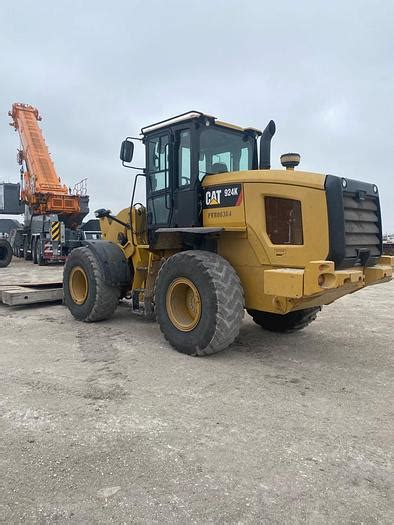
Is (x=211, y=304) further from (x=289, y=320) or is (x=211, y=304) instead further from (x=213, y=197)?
(x=289, y=320)

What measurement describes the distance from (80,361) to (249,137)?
3.94m

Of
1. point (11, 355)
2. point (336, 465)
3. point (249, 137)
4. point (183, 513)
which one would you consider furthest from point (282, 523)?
point (249, 137)

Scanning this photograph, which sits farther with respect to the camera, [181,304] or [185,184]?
[185,184]

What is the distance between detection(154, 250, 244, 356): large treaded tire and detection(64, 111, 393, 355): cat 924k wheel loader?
1 cm

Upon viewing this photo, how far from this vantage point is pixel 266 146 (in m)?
6.55

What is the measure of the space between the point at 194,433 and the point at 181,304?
255 cm

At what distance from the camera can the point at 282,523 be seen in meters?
2.31

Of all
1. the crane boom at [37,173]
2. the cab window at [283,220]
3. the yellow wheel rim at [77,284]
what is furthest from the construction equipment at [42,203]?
the cab window at [283,220]

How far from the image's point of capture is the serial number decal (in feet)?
17.7

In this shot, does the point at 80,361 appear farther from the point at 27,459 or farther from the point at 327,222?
the point at 327,222

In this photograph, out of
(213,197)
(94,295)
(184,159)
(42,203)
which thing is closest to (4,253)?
(42,203)

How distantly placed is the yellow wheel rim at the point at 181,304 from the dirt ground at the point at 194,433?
1.25ft

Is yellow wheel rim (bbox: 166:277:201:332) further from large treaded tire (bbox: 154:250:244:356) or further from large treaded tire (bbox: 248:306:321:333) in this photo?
large treaded tire (bbox: 248:306:321:333)

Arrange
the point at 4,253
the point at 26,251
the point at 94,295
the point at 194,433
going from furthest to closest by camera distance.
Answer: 1. the point at 26,251
2. the point at 4,253
3. the point at 94,295
4. the point at 194,433
